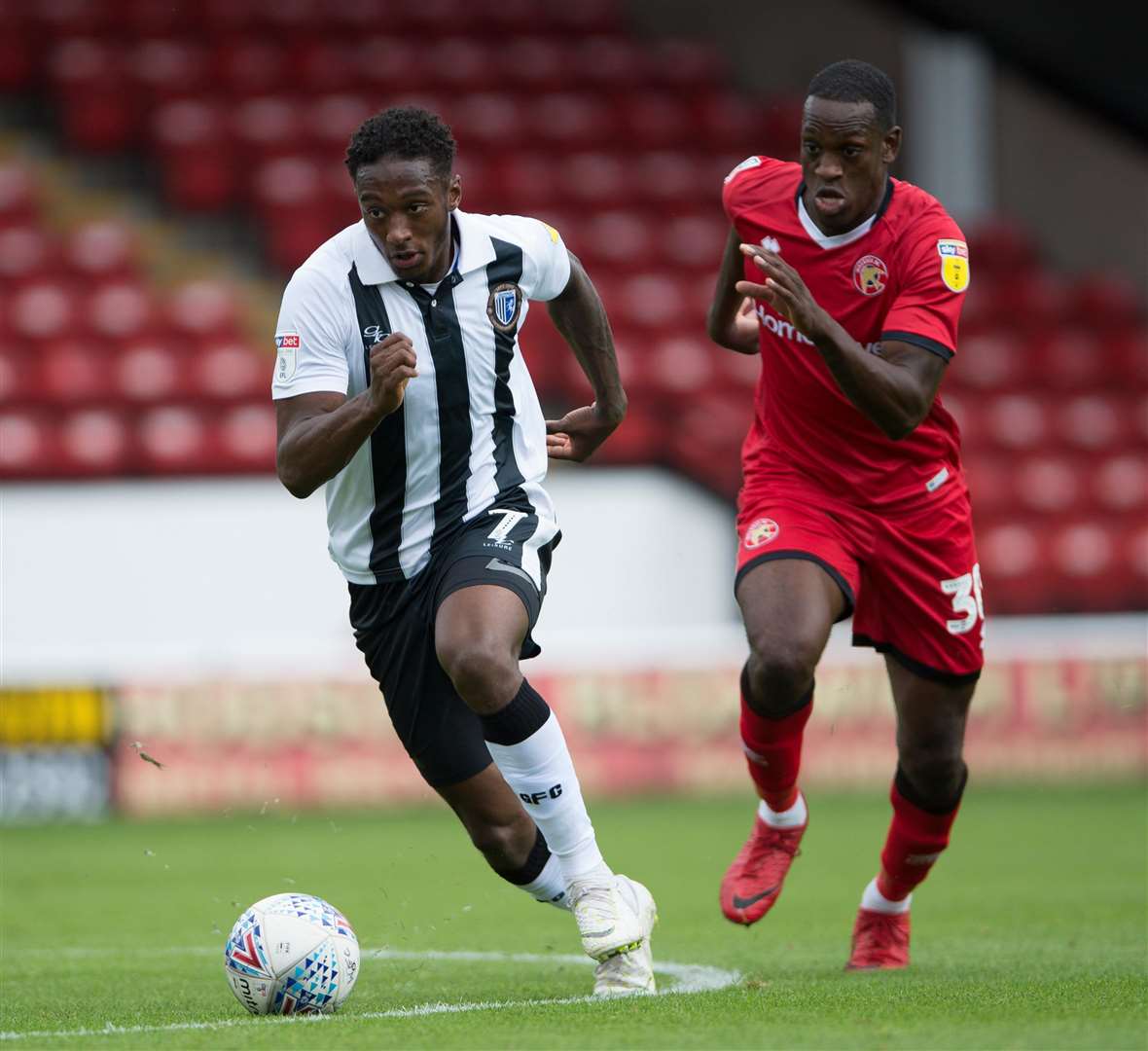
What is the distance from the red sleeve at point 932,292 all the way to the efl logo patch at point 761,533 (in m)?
0.65

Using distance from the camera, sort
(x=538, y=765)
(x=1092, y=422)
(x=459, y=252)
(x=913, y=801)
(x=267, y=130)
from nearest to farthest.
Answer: (x=538, y=765), (x=459, y=252), (x=913, y=801), (x=1092, y=422), (x=267, y=130)

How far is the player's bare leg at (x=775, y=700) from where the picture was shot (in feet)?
18.1

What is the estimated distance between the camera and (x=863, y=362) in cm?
525

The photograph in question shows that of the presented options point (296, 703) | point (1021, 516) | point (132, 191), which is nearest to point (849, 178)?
point (296, 703)

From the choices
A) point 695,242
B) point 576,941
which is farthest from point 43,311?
point 576,941

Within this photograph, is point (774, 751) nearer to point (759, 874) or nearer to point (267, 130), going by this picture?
point (759, 874)

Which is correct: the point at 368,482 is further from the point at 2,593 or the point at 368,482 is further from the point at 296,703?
the point at 2,593

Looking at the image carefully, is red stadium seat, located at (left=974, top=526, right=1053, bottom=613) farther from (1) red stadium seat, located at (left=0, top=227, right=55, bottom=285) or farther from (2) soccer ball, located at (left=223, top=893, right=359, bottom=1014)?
(2) soccer ball, located at (left=223, top=893, right=359, bottom=1014)

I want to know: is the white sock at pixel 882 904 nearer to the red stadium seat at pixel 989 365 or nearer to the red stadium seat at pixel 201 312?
the red stadium seat at pixel 201 312

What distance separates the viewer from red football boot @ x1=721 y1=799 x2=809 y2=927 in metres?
5.79

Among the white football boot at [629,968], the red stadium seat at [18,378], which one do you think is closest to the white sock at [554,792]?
the white football boot at [629,968]

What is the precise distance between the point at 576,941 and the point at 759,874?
4.23ft

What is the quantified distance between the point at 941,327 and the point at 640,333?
1021cm

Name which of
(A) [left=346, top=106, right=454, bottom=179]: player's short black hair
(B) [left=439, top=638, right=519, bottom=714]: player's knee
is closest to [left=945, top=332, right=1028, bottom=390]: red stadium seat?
(A) [left=346, top=106, right=454, bottom=179]: player's short black hair
